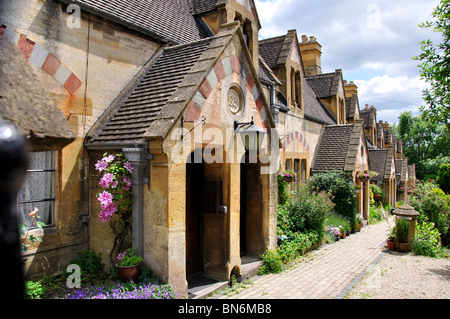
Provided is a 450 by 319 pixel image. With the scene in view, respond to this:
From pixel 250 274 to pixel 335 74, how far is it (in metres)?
17.5

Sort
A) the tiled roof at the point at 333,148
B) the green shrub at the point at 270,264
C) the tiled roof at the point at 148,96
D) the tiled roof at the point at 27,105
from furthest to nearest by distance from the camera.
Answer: the tiled roof at the point at 333,148, the green shrub at the point at 270,264, the tiled roof at the point at 148,96, the tiled roof at the point at 27,105

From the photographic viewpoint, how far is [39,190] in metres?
5.84

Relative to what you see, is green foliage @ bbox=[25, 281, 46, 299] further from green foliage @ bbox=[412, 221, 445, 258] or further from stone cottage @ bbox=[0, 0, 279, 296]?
green foliage @ bbox=[412, 221, 445, 258]

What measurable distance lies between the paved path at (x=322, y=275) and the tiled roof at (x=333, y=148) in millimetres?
4905

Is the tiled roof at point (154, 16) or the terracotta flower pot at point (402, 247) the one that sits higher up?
the tiled roof at point (154, 16)

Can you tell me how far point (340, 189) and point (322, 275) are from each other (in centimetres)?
756

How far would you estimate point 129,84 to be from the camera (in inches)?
291

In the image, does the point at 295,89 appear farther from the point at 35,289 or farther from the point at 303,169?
the point at 35,289

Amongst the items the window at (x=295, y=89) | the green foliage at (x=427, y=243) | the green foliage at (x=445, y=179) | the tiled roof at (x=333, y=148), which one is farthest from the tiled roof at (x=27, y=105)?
the green foliage at (x=445, y=179)

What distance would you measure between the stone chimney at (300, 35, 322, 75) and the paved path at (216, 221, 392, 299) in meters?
15.3

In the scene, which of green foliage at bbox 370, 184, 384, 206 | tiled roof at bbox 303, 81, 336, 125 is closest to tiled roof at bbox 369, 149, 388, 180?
green foliage at bbox 370, 184, 384, 206

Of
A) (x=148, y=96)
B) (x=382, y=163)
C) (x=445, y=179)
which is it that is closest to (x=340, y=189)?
(x=148, y=96)

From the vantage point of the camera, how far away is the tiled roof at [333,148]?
55.4ft

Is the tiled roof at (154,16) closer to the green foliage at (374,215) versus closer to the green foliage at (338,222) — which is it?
the green foliage at (338,222)
